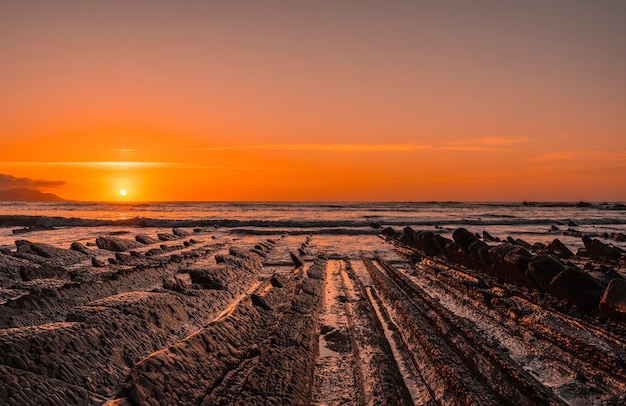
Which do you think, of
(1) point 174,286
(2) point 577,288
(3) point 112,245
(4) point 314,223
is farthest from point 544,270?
(4) point 314,223

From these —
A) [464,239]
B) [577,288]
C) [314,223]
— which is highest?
[464,239]

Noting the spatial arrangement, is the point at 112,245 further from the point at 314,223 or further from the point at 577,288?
the point at 314,223

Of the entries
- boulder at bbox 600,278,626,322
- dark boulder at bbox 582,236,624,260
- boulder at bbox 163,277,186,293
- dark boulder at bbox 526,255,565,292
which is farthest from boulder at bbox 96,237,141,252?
dark boulder at bbox 582,236,624,260

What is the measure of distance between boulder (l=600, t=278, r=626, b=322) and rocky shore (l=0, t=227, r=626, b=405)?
0.08 feet

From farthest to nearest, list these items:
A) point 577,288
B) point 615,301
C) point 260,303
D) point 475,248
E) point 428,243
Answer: point 428,243 < point 475,248 < point 577,288 < point 260,303 < point 615,301

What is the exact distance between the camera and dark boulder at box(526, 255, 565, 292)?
9.20m

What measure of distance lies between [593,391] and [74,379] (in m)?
5.34

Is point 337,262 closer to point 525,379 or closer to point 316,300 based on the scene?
point 316,300

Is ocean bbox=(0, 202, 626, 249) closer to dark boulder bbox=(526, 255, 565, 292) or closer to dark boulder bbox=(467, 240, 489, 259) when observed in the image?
dark boulder bbox=(467, 240, 489, 259)

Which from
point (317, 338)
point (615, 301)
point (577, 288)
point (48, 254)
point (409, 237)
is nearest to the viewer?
point (317, 338)

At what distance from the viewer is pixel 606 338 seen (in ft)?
20.2

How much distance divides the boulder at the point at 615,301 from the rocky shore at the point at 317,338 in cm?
2

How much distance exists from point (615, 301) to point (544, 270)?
7.75ft

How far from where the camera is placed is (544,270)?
9.35m
